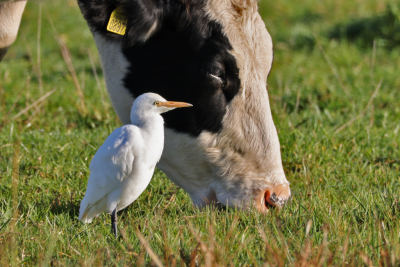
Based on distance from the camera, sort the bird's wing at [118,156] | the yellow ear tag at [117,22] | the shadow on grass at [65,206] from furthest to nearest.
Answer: the shadow on grass at [65,206] → the yellow ear tag at [117,22] → the bird's wing at [118,156]

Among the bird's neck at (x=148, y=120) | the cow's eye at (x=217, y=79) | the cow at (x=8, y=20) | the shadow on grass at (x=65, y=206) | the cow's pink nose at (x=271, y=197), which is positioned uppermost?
the cow at (x=8, y=20)

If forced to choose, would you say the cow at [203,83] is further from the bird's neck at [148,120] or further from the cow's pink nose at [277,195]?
the bird's neck at [148,120]

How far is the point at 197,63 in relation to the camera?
264cm

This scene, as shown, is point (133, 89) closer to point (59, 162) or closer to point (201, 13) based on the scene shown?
point (201, 13)

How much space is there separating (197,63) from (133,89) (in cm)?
41

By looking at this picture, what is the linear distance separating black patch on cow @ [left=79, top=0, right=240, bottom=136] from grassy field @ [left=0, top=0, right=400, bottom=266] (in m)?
0.60

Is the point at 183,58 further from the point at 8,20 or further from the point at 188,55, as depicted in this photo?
the point at 8,20

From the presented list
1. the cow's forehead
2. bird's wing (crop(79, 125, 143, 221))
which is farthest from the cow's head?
bird's wing (crop(79, 125, 143, 221))

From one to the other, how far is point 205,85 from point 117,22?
602 mm

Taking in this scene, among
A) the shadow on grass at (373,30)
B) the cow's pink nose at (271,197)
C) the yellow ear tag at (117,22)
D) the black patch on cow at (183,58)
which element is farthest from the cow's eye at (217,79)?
the shadow on grass at (373,30)

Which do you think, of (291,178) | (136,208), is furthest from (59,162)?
(291,178)

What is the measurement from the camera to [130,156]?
2.22 meters

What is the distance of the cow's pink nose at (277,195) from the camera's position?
2.60 meters

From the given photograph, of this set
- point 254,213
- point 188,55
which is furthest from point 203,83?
point 254,213
